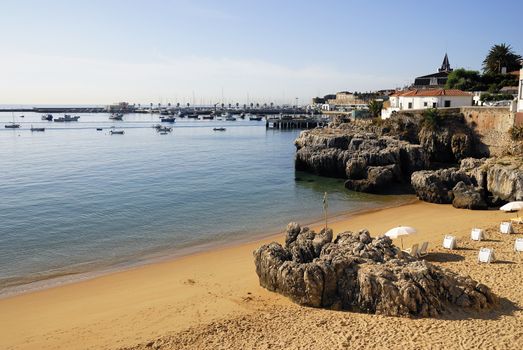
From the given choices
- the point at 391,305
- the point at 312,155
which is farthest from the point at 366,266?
the point at 312,155

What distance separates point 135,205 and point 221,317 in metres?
20.5

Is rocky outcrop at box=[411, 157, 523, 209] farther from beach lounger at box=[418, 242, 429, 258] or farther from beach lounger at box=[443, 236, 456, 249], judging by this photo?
beach lounger at box=[418, 242, 429, 258]

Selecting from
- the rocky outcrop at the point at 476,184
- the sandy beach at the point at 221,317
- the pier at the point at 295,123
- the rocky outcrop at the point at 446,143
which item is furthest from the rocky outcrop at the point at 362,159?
the pier at the point at 295,123

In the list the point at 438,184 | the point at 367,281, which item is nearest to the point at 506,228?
the point at 438,184

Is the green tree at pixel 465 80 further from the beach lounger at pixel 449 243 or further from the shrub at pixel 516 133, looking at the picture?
the beach lounger at pixel 449 243

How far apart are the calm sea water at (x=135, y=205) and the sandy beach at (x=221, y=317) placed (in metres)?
3.16

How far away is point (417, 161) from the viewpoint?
4212 cm

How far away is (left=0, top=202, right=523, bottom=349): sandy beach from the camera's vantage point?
12.0m

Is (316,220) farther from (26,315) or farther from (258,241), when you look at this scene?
(26,315)

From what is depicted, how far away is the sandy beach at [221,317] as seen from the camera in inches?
472

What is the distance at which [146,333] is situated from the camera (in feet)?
43.9

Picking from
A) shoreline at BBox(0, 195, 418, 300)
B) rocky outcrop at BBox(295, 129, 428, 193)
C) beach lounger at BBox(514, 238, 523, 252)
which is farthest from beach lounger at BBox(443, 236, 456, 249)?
rocky outcrop at BBox(295, 129, 428, 193)

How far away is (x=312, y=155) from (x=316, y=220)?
1865 cm

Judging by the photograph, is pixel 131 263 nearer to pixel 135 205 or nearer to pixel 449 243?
pixel 135 205
